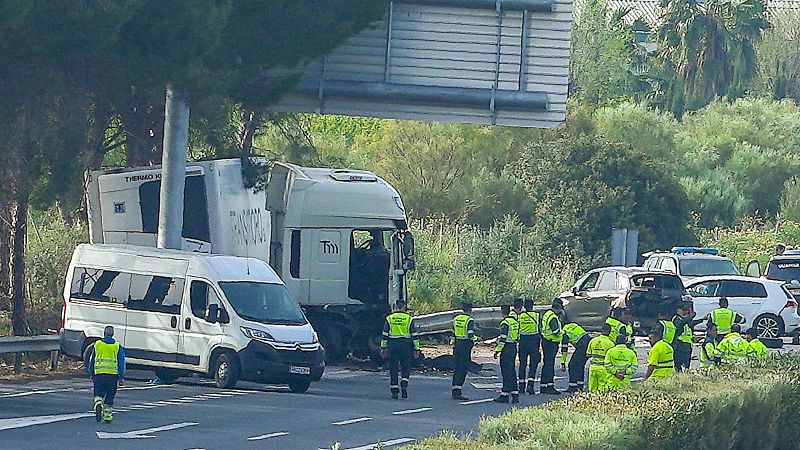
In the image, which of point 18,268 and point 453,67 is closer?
point 453,67

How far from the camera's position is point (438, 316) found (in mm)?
30016

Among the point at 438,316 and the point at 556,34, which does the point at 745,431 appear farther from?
the point at 438,316

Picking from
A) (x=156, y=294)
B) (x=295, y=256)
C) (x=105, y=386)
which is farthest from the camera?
(x=295, y=256)

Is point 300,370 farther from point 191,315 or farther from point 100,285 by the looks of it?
point 100,285

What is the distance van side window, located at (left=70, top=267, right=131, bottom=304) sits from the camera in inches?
890

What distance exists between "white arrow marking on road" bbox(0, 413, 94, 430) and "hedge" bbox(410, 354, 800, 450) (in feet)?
23.6

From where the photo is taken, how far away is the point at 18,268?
26.0 metres

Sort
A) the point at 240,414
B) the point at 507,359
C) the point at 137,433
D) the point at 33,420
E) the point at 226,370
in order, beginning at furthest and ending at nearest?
the point at 226,370 → the point at 507,359 → the point at 240,414 → the point at 33,420 → the point at 137,433

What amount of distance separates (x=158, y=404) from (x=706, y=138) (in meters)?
46.4

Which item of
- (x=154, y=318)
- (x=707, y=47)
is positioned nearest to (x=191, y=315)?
(x=154, y=318)

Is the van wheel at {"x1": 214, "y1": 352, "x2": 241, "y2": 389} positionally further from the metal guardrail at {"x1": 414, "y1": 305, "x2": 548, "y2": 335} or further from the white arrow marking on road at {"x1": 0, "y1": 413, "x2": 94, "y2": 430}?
the metal guardrail at {"x1": 414, "y1": 305, "x2": 548, "y2": 335}

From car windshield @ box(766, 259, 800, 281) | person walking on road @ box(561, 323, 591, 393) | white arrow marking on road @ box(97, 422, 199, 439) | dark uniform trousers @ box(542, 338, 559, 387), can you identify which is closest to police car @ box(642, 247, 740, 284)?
car windshield @ box(766, 259, 800, 281)

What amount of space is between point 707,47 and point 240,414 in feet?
179

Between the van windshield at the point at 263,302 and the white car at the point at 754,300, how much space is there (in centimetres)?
1263
